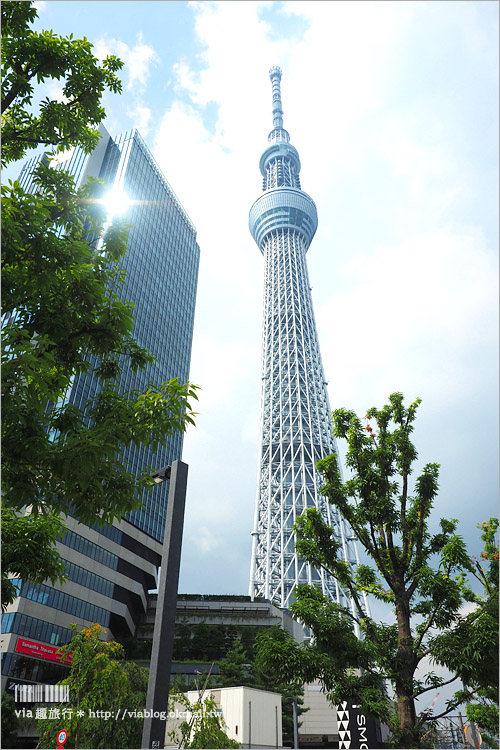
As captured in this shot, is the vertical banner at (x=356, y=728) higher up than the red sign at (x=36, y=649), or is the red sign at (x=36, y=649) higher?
the red sign at (x=36, y=649)

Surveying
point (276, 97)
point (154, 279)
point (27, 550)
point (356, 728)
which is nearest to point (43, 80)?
point (27, 550)

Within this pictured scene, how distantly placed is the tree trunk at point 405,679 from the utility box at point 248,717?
1272 cm

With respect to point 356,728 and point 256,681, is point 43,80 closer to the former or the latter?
point 356,728

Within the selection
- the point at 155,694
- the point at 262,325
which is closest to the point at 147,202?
the point at 262,325

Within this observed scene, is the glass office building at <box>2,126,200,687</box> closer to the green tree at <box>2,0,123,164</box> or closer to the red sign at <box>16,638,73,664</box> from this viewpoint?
the red sign at <box>16,638,73,664</box>

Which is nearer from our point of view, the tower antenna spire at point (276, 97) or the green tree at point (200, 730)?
the green tree at point (200, 730)

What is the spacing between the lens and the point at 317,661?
469 inches

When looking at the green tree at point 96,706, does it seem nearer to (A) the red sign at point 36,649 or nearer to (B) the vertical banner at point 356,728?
(B) the vertical banner at point 356,728

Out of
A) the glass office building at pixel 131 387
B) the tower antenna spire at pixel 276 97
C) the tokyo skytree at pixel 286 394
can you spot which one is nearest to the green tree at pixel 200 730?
the glass office building at pixel 131 387

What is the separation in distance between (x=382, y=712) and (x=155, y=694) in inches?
311

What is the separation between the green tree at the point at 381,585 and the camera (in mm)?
11977

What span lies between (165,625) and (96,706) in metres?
19.7

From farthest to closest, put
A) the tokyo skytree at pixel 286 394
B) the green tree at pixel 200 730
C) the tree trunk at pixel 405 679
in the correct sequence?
the tokyo skytree at pixel 286 394, the green tree at pixel 200 730, the tree trunk at pixel 405 679

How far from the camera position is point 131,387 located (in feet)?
255
